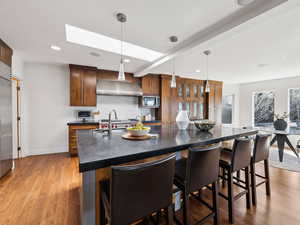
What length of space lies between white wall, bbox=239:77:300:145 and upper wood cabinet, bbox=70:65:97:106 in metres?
6.55

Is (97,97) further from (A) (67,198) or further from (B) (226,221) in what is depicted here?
(B) (226,221)

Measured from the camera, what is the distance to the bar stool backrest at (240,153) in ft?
5.09

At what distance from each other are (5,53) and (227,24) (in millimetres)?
3817

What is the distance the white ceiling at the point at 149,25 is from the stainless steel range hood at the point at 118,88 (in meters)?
1.19

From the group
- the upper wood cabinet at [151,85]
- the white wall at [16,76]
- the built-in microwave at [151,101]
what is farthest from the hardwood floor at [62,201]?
the upper wood cabinet at [151,85]

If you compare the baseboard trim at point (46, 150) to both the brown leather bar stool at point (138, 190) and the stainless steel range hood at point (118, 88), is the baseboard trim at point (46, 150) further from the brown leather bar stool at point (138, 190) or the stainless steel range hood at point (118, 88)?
the brown leather bar stool at point (138, 190)

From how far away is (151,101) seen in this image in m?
4.92

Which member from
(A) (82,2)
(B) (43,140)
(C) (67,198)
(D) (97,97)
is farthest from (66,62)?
(C) (67,198)

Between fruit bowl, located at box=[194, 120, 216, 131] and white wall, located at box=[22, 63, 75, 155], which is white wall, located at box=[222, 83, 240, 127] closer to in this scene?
fruit bowl, located at box=[194, 120, 216, 131]

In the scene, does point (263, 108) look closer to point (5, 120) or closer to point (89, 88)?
point (89, 88)

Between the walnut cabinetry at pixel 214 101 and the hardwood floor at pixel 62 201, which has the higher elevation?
the walnut cabinetry at pixel 214 101

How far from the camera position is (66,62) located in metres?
3.70

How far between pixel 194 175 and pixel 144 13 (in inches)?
77.4

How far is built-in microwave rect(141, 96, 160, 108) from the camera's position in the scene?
480 cm
